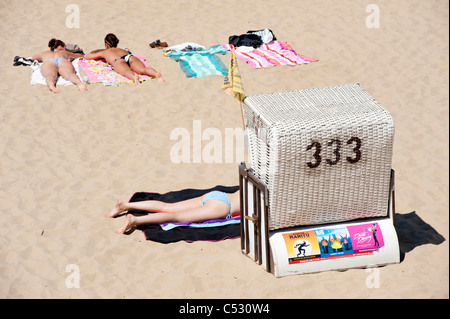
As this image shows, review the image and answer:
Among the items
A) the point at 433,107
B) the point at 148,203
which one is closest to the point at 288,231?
the point at 148,203

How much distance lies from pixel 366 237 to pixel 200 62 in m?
5.29

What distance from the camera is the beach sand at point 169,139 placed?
6.43m

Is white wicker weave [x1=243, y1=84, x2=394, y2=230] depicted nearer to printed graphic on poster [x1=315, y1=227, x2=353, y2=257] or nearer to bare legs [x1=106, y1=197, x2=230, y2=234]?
printed graphic on poster [x1=315, y1=227, x2=353, y2=257]

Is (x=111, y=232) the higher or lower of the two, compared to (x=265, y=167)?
lower

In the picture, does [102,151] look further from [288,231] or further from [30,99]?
[288,231]

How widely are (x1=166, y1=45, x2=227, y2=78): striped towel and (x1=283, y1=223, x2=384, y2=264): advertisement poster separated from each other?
186 inches

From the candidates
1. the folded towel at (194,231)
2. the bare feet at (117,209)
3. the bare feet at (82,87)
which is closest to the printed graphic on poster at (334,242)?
the folded towel at (194,231)

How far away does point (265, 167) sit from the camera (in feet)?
20.4

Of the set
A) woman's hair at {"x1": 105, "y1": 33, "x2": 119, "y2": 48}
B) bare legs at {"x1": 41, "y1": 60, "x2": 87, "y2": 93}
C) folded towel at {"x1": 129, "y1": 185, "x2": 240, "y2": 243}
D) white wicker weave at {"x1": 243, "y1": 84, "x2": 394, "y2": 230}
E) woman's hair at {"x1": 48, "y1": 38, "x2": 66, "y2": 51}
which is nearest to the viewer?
white wicker weave at {"x1": 243, "y1": 84, "x2": 394, "y2": 230}

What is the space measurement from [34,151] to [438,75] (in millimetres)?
6060

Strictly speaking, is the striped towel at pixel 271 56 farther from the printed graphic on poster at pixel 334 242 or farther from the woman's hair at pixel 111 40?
the printed graphic on poster at pixel 334 242

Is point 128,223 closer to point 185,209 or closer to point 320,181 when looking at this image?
point 185,209

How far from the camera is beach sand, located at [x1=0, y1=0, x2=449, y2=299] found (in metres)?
6.43

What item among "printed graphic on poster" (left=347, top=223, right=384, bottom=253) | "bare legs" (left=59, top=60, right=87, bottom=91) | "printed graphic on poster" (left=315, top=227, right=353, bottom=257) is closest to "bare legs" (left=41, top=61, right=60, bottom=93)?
"bare legs" (left=59, top=60, right=87, bottom=91)
